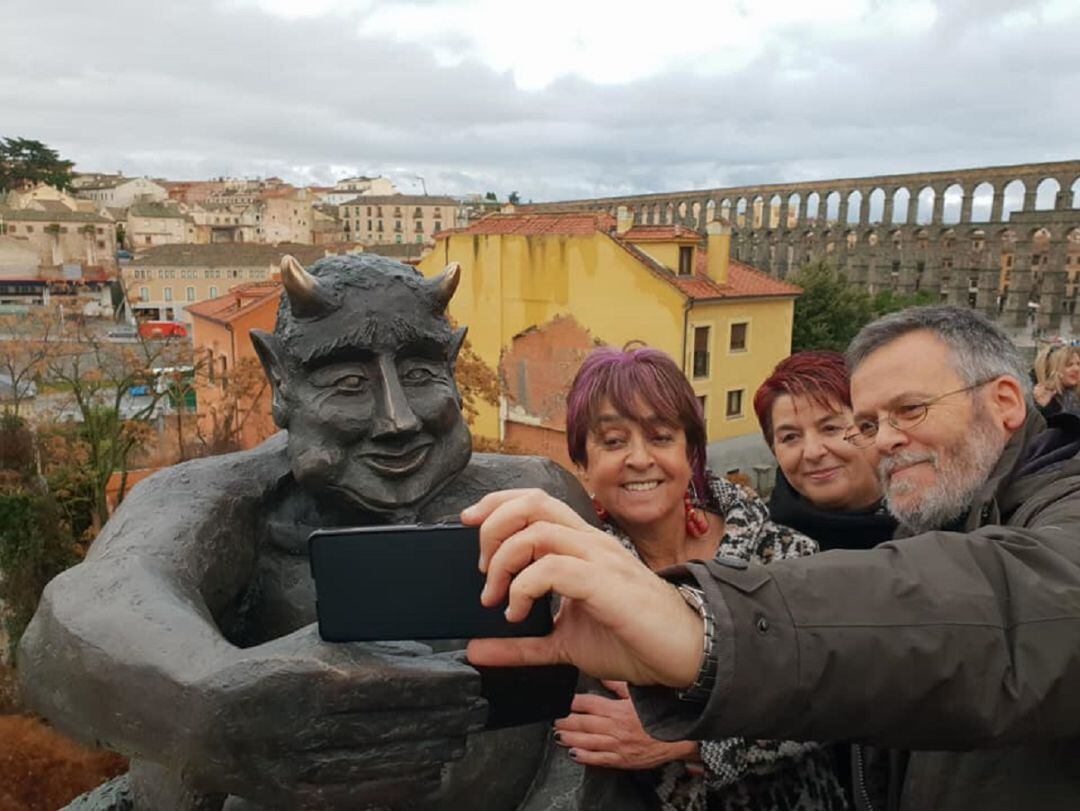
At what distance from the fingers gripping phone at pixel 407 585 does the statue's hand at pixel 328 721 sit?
104mm

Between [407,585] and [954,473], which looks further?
[954,473]

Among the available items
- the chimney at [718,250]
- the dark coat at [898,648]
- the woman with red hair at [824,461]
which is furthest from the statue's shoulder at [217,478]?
the chimney at [718,250]

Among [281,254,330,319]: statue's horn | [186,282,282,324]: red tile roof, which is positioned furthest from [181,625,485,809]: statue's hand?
[186,282,282,324]: red tile roof

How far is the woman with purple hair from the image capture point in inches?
82.5

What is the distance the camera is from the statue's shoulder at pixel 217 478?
2.10 meters

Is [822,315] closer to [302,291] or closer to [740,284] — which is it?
[740,284]

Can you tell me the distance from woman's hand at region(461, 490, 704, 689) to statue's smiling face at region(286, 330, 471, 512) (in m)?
0.72

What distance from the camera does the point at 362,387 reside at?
77.7 inches

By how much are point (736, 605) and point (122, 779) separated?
7.33 ft

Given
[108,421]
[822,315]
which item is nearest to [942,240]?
[822,315]

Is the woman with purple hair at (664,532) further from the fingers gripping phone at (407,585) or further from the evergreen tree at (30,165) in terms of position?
the evergreen tree at (30,165)

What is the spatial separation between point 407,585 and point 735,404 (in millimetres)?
21797

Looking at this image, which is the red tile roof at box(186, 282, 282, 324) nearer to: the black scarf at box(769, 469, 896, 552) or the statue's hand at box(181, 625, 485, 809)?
the black scarf at box(769, 469, 896, 552)

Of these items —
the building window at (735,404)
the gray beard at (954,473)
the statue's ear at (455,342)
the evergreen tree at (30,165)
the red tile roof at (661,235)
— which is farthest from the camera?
the evergreen tree at (30,165)
